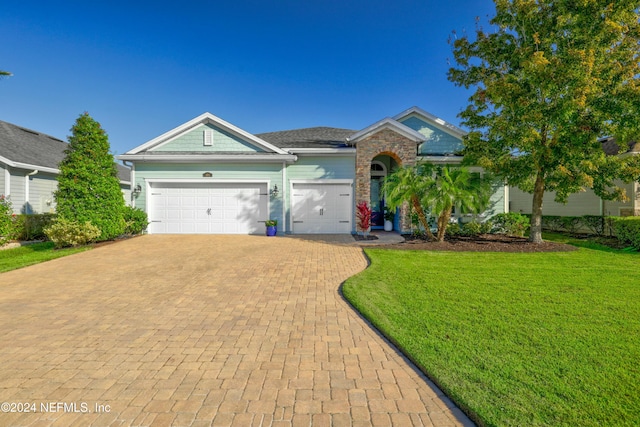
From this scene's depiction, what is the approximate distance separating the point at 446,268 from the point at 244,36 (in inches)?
564

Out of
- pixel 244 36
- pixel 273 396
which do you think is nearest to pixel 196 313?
pixel 273 396

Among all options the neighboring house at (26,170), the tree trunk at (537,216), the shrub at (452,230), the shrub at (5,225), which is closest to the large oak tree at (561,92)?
the tree trunk at (537,216)

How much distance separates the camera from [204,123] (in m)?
12.9

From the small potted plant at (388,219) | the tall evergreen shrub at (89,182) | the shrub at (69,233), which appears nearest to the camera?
the shrub at (69,233)

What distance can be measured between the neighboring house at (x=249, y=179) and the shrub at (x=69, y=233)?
3.00 metres

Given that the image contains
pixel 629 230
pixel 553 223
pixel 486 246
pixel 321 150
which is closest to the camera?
pixel 629 230

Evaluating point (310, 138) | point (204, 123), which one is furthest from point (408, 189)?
point (204, 123)

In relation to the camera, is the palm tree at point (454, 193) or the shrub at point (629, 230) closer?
the shrub at point (629, 230)

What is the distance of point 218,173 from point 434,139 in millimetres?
10598

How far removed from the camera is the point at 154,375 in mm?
2764

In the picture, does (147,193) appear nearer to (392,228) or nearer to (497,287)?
(392,228)

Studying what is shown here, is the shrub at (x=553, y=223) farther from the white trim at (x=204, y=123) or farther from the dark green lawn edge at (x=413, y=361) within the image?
the dark green lawn edge at (x=413, y=361)

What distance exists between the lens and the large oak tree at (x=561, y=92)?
8.27 m

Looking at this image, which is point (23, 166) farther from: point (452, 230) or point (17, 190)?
point (452, 230)
